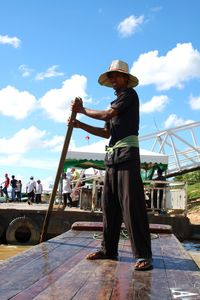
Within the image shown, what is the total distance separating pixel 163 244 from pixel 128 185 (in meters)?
1.58

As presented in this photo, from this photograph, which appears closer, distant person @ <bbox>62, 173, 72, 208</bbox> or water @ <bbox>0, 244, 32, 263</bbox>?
water @ <bbox>0, 244, 32, 263</bbox>

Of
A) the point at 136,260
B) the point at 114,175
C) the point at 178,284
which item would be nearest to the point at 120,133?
the point at 114,175

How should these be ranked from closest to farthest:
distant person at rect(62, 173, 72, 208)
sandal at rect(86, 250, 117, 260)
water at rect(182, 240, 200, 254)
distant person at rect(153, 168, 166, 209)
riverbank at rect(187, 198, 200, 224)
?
sandal at rect(86, 250, 117, 260) < water at rect(182, 240, 200, 254) < distant person at rect(153, 168, 166, 209) < distant person at rect(62, 173, 72, 208) < riverbank at rect(187, 198, 200, 224)

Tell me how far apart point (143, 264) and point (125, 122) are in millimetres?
1134

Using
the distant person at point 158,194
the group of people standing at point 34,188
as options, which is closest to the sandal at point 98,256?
the distant person at point 158,194

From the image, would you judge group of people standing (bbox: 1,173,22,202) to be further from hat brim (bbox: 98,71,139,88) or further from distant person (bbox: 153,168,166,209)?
hat brim (bbox: 98,71,139,88)

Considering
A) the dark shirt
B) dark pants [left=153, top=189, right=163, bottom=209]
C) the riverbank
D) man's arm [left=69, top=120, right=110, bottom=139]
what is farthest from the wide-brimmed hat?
the dark shirt

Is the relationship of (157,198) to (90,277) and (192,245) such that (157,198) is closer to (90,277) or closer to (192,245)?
(192,245)

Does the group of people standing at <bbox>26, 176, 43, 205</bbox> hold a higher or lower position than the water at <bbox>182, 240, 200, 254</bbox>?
higher

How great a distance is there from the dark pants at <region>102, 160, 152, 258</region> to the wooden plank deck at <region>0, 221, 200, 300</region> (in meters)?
0.17

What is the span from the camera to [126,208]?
3.77 meters

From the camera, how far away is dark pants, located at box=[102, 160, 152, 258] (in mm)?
3742

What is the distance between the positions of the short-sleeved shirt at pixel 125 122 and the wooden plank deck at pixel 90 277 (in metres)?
0.86

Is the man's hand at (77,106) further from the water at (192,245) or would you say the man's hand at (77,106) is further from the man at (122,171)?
the water at (192,245)
